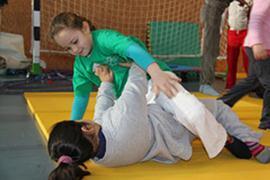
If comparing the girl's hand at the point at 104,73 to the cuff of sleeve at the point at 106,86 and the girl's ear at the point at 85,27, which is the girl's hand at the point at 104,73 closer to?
the cuff of sleeve at the point at 106,86

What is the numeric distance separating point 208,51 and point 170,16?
1.53 metres

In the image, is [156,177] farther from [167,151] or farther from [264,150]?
[264,150]

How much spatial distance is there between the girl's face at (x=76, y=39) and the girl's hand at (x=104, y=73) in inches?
3.3

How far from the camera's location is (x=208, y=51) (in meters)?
2.84

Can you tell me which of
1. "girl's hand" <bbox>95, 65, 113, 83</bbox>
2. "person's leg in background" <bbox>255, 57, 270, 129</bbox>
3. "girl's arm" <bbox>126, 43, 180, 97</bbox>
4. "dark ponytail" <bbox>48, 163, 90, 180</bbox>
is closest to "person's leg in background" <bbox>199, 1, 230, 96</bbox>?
"person's leg in background" <bbox>255, 57, 270, 129</bbox>

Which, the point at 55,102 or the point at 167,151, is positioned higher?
the point at 167,151

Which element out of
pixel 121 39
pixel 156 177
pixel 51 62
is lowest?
pixel 51 62

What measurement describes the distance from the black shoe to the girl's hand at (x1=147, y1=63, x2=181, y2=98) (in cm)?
32

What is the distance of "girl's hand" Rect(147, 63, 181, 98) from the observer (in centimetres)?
128

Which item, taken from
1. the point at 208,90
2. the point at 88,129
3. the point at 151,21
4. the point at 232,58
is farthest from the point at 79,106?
the point at 151,21

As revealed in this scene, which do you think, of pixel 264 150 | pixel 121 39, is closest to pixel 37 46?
pixel 121 39

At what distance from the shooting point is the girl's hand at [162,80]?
4.19 feet

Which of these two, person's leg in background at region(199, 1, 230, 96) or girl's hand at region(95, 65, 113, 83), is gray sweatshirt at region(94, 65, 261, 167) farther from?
person's leg in background at region(199, 1, 230, 96)

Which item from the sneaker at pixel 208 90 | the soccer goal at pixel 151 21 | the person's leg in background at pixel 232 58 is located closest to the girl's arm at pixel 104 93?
the sneaker at pixel 208 90
